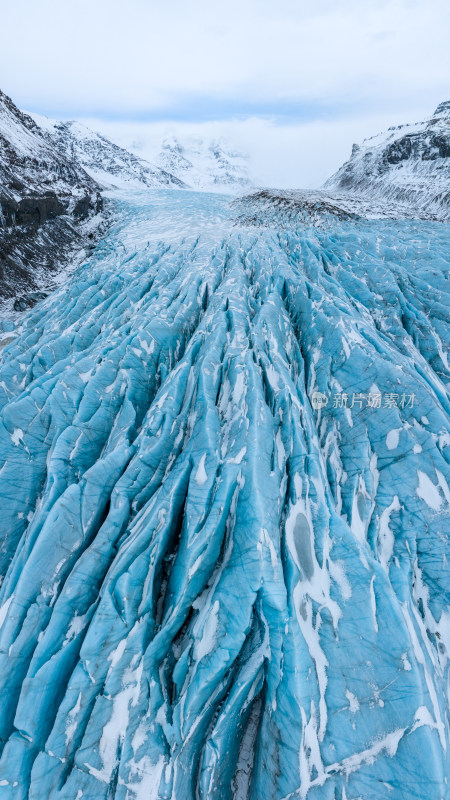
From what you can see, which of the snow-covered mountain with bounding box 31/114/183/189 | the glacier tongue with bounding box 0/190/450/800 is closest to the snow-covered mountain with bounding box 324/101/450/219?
the glacier tongue with bounding box 0/190/450/800

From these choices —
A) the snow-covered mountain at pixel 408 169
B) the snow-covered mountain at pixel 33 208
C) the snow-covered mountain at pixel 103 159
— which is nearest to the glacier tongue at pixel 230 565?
the snow-covered mountain at pixel 33 208

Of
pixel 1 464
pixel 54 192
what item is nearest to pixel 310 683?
pixel 1 464

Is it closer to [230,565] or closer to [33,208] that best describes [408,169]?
[33,208]

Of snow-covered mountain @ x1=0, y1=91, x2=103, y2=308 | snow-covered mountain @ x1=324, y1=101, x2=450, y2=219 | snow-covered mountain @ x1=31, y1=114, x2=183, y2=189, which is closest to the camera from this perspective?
snow-covered mountain @ x1=0, y1=91, x2=103, y2=308

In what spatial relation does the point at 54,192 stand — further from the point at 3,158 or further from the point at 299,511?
the point at 299,511

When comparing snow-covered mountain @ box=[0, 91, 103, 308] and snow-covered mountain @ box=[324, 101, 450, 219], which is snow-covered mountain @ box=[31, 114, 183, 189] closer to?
snow-covered mountain @ box=[0, 91, 103, 308]

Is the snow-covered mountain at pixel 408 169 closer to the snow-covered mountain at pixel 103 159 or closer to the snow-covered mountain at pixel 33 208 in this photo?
the snow-covered mountain at pixel 33 208
